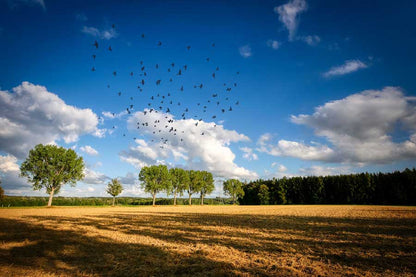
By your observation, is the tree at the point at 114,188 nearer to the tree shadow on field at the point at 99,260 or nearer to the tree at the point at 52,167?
the tree at the point at 52,167

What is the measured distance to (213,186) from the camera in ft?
339

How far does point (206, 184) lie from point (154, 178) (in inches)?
1126

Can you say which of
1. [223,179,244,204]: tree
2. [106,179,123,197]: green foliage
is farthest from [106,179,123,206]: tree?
[223,179,244,204]: tree

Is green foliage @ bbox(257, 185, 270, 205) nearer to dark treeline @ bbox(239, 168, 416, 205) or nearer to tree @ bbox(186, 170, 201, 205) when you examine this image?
dark treeline @ bbox(239, 168, 416, 205)

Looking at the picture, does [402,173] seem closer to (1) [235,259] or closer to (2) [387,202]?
(2) [387,202]

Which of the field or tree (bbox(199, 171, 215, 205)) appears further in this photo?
tree (bbox(199, 171, 215, 205))

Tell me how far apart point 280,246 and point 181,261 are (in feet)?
19.9

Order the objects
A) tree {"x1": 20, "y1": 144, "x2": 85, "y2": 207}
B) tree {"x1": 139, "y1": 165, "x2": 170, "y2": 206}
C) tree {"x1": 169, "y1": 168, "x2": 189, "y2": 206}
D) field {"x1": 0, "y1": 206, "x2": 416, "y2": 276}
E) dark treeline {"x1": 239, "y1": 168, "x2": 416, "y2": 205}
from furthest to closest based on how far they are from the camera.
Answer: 1. tree {"x1": 169, "y1": 168, "x2": 189, "y2": 206}
2. tree {"x1": 139, "y1": 165, "x2": 170, "y2": 206}
3. dark treeline {"x1": 239, "y1": 168, "x2": 416, "y2": 205}
4. tree {"x1": 20, "y1": 144, "x2": 85, "y2": 207}
5. field {"x1": 0, "y1": 206, "x2": 416, "y2": 276}

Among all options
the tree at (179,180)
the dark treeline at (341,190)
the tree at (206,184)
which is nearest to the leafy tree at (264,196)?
the dark treeline at (341,190)

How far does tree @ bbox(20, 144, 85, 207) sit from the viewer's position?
5431cm

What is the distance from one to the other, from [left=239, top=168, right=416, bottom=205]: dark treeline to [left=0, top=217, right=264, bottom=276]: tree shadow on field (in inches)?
3676

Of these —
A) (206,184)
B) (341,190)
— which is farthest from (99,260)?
(341,190)

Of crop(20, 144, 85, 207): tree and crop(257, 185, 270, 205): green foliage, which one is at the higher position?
crop(20, 144, 85, 207): tree

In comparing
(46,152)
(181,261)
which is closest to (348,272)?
(181,261)
